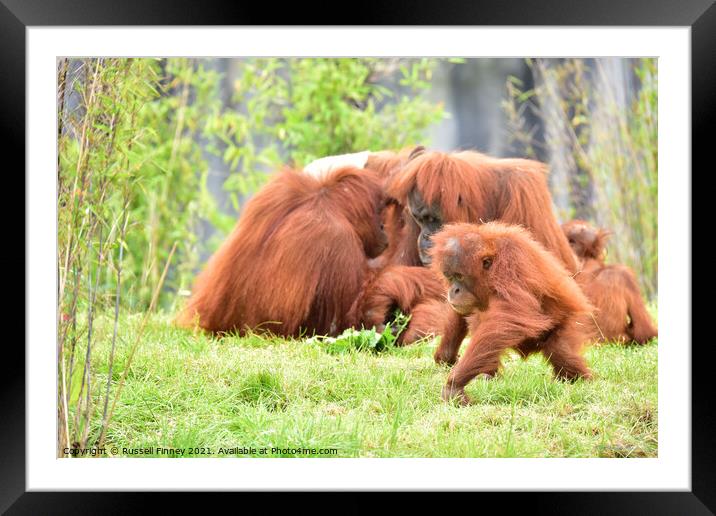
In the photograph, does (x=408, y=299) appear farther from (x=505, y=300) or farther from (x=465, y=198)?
(x=505, y=300)

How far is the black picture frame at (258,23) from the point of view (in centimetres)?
254

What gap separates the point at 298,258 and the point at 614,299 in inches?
62.6

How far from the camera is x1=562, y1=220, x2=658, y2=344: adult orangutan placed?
14.7ft

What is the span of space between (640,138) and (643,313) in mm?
1937

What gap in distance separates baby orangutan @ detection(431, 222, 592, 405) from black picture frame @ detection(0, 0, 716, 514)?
70cm

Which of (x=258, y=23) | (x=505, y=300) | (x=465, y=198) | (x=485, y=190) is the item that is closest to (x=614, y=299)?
(x=485, y=190)

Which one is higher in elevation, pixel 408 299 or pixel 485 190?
pixel 485 190

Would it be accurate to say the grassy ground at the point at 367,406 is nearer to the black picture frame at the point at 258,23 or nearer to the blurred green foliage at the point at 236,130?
the black picture frame at the point at 258,23

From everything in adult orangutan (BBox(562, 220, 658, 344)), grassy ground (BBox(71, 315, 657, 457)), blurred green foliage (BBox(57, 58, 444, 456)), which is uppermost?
blurred green foliage (BBox(57, 58, 444, 456))

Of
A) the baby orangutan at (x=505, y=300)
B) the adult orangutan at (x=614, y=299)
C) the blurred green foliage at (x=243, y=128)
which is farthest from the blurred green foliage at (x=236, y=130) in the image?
the baby orangutan at (x=505, y=300)

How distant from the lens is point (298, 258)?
14.9 ft

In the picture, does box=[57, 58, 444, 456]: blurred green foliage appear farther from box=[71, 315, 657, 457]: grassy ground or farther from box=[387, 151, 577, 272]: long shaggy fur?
box=[71, 315, 657, 457]: grassy ground

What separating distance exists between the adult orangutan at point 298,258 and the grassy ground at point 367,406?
2.05 feet

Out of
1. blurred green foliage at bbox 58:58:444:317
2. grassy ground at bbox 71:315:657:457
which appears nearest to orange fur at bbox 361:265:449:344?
grassy ground at bbox 71:315:657:457
